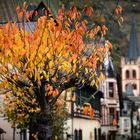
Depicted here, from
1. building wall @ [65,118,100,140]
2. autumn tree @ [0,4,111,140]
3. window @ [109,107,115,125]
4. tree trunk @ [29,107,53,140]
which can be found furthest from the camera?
window @ [109,107,115,125]

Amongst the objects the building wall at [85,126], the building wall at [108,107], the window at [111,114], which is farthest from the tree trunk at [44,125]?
the window at [111,114]

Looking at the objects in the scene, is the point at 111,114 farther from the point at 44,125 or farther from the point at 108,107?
the point at 44,125

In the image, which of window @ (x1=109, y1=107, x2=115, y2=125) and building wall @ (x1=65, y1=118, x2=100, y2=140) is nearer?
building wall @ (x1=65, y1=118, x2=100, y2=140)

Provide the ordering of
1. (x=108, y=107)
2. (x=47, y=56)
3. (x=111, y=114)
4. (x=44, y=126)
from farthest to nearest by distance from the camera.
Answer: (x=111, y=114)
(x=108, y=107)
(x=44, y=126)
(x=47, y=56)

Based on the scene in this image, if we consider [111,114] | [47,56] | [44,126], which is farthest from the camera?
[111,114]

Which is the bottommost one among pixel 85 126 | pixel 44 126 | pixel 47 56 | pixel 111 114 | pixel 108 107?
pixel 44 126

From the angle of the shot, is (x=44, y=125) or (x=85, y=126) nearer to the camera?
(x=44, y=125)

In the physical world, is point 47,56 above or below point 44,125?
above

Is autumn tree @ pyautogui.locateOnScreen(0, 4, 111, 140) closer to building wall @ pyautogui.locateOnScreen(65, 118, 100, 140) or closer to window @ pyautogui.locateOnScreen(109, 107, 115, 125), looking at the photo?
building wall @ pyautogui.locateOnScreen(65, 118, 100, 140)

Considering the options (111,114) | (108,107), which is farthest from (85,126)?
(111,114)

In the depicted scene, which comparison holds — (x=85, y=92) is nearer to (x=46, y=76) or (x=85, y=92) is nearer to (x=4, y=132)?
(x=4, y=132)

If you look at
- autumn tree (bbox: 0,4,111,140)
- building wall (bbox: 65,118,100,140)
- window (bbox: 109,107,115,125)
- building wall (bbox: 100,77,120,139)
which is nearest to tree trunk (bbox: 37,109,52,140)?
autumn tree (bbox: 0,4,111,140)

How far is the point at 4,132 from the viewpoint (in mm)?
33188

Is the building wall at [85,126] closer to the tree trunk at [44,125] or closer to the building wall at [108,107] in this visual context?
the building wall at [108,107]
